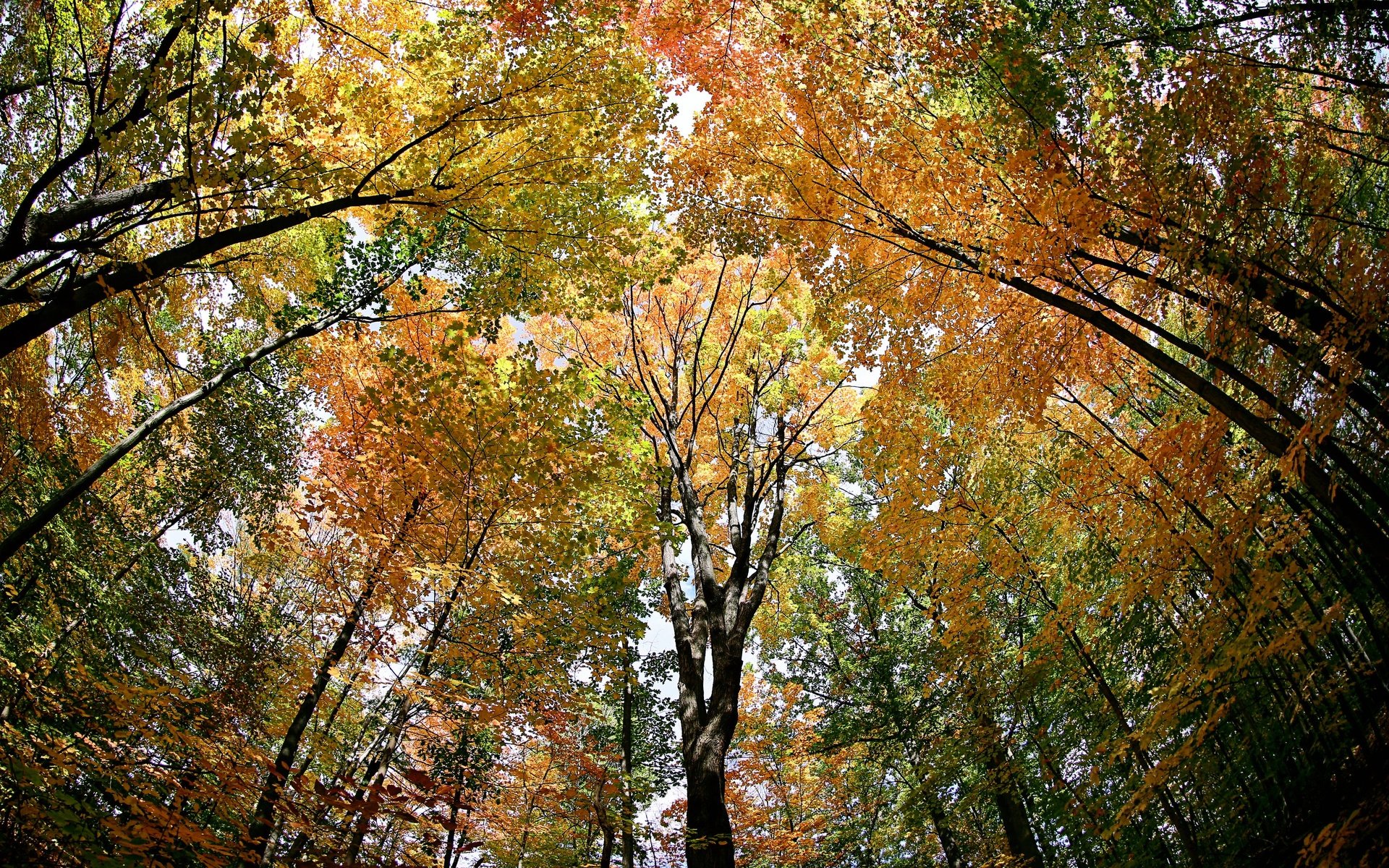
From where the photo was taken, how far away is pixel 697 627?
19.5ft

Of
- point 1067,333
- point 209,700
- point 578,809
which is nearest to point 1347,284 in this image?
point 1067,333

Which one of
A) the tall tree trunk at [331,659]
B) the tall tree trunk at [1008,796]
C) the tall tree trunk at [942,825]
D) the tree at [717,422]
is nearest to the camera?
the tree at [717,422]

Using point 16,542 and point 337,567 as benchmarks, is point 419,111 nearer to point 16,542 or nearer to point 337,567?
point 16,542

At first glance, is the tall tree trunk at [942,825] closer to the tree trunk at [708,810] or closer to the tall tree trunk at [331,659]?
the tree trunk at [708,810]

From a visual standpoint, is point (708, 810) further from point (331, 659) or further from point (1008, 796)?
point (1008, 796)

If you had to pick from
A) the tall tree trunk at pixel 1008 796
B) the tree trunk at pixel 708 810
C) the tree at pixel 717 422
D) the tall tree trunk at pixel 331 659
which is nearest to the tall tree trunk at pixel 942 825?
the tall tree trunk at pixel 1008 796

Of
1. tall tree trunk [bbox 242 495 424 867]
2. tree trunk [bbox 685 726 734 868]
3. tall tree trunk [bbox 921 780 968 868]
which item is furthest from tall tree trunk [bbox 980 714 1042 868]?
tall tree trunk [bbox 242 495 424 867]

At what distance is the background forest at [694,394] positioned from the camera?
11.9 ft

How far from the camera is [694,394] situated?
7.91m

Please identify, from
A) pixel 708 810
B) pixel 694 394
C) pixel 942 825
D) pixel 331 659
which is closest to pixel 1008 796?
pixel 942 825

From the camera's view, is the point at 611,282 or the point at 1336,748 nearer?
the point at 1336,748

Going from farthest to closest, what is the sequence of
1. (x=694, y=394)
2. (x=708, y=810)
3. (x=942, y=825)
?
(x=942, y=825) < (x=694, y=394) < (x=708, y=810)

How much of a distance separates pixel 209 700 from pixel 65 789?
1057 millimetres

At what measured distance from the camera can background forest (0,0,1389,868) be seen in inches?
143
